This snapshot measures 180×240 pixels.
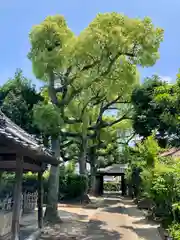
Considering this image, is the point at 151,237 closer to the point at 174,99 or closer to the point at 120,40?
the point at 174,99

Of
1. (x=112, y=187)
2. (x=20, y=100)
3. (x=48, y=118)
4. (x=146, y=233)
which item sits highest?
(x=20, y=100)

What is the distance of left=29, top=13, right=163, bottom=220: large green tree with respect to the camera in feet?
45.1

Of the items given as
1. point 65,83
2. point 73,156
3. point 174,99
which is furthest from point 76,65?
point 73,156

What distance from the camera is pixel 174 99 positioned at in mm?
9172

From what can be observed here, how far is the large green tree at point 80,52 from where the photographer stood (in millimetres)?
13758

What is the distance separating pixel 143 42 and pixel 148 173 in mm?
6097

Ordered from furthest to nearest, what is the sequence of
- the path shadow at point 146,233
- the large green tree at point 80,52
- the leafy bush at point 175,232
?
the large green tree at point 80,52, the path shadow at point 146,233, the leafy bush at point 175,232

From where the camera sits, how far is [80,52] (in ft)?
46.3

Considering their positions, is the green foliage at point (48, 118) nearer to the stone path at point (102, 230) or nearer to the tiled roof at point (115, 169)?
the stone path at point (102, 230)

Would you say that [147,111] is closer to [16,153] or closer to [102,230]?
[102,230]

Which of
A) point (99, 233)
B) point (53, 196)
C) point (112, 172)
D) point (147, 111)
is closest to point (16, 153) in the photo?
point (99, 233)

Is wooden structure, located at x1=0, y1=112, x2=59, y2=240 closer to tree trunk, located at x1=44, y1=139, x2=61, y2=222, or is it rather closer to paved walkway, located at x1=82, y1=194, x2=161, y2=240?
paved walkway, located at x1=82, y1=194, x2=161, y2=240

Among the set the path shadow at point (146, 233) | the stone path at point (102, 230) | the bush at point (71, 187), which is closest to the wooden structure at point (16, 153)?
the stone path at point (102, 230)

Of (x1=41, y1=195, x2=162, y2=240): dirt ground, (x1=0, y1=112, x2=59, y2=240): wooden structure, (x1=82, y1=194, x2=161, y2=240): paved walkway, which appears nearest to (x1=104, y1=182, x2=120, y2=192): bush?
(x1=82, y1=194, x2=161, y2=240): paved walkway
